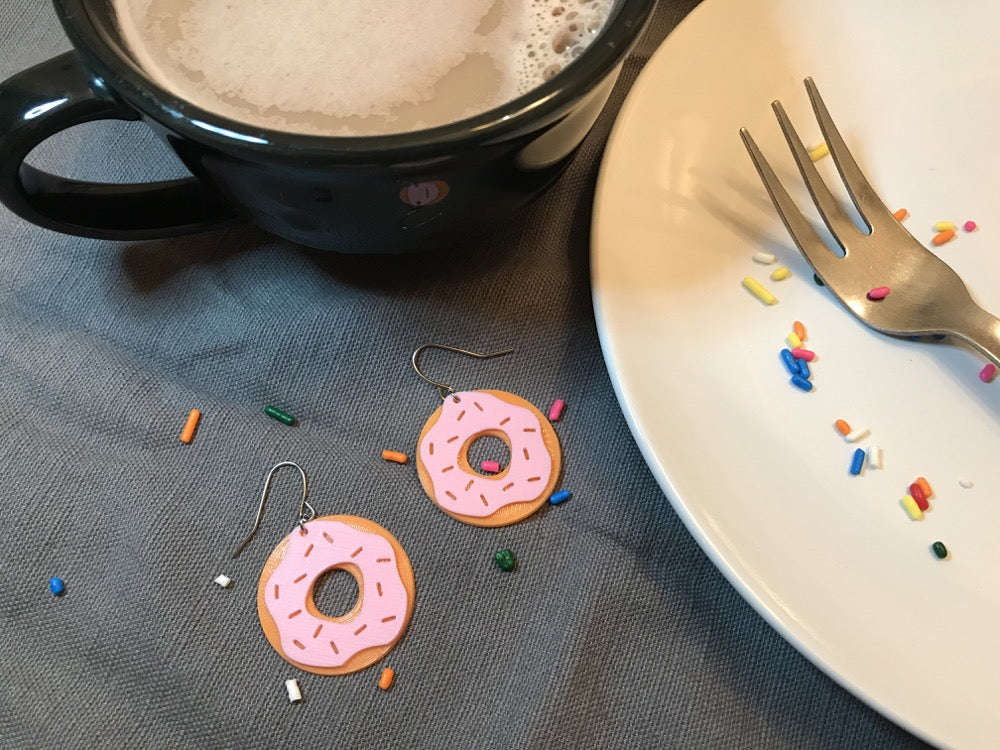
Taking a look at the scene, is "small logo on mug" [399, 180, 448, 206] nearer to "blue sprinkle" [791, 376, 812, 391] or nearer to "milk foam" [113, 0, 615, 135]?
"milk foam" [113, 0, 615, 135]

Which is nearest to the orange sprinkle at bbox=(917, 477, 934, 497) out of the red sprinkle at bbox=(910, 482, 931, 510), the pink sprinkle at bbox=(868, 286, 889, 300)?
the red sprinkle at bbox=(910, 482, 931, 510)

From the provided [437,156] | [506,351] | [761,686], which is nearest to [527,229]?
[506,351]

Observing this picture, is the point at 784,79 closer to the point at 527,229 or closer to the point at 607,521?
the point at 527,229

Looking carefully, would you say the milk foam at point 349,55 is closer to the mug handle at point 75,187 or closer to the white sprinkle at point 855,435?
the mug handle at point 75,187

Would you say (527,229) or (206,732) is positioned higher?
(527,229)

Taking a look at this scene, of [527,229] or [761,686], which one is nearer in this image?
[761,686]

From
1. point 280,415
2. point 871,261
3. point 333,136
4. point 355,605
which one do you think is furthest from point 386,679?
point 871,261

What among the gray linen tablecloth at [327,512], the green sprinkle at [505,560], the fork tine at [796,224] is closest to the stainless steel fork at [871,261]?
the fork tine at [796,224]
